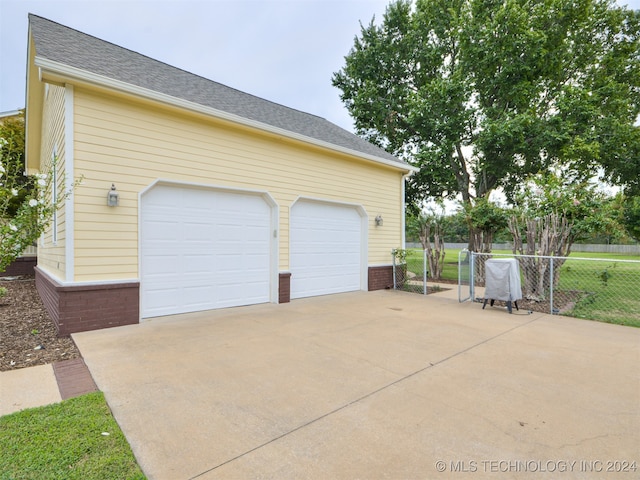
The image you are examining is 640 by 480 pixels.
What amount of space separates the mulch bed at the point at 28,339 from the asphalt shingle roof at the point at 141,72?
3824mm

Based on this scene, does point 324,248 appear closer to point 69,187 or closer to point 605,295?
point 69,187

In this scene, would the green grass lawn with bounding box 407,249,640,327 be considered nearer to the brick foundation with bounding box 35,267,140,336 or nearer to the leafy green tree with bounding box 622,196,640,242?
the brick foundation with bounding box 35,267,140,336

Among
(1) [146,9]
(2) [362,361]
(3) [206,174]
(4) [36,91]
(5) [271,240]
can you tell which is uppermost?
(1) [146,9]

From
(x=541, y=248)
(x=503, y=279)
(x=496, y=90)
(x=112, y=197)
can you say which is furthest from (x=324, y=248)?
(x=496, y=90)

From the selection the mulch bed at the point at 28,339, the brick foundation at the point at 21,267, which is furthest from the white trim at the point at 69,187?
the brick foundation at the point at 21,267

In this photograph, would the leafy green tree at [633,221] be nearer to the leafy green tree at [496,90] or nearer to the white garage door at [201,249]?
the leafy green tree at [496,90]

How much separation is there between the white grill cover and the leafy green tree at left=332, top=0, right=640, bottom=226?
24.7 feet

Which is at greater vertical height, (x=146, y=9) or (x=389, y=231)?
(x=146, y=9)

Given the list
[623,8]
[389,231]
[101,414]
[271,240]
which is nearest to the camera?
[101,414]

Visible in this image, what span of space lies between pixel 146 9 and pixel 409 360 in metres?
10.7

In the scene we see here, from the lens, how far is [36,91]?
7738mm

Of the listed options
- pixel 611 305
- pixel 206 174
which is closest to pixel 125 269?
pixel 206 174

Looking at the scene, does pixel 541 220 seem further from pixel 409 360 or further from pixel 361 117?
pixel 361 117

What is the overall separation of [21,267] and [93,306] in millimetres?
10370
